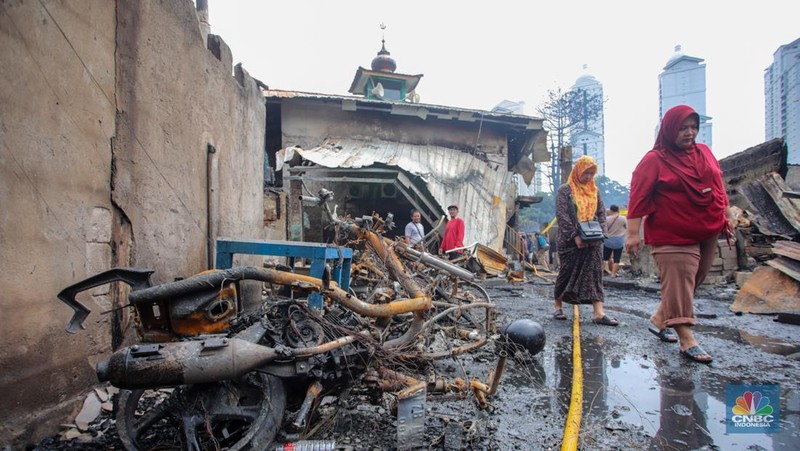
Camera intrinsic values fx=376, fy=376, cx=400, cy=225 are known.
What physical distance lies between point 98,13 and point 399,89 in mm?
15614

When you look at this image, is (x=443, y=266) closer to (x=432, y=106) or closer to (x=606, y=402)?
(x=606, y=402)

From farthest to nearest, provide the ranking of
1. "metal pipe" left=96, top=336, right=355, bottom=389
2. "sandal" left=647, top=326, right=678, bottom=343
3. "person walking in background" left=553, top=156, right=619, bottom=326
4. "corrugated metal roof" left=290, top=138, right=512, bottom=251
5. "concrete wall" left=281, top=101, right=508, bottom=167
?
1. "concrete wall" left=281, top=101, right=508, bottom=167
2. "corrugated metal roof" left=290, top=138, right=512, bottom=251
3. "person walking in background" left=553, top=156, right=619, bottom=326
4. "sandal" left=647, top=326, right=678, bottom=343
5. "metal pipe" left=96, top=336, right=355, bottom=389

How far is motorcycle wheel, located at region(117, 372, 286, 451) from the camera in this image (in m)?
1.70

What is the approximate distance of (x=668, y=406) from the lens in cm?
229

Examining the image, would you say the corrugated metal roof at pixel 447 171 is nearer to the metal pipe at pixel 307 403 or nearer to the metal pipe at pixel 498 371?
the metal pipe at pixel 498 371

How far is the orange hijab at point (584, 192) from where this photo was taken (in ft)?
14.6

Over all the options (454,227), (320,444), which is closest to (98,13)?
(320,444)

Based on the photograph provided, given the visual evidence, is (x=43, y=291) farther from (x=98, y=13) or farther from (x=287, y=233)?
(x=287, y=233)

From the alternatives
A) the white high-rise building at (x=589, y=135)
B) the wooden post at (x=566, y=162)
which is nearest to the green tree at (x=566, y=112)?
the white high-rise building at (x=589, y=135)

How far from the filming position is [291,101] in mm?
10844

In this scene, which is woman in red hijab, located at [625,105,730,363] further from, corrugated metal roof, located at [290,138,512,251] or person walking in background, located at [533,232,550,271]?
person walking in background, located at [533,232,550,271]

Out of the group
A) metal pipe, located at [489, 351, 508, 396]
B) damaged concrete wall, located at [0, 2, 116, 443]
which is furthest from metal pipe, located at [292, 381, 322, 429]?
damaged concrete wall, located at [0, 2, 116, 443]

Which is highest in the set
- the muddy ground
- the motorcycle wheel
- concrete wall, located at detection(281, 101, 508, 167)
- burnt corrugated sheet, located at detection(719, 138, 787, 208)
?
concrete wall, located at detection(281, 101, 508, 167)

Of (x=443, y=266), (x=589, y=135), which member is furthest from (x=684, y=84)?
(x=443, y=266)
